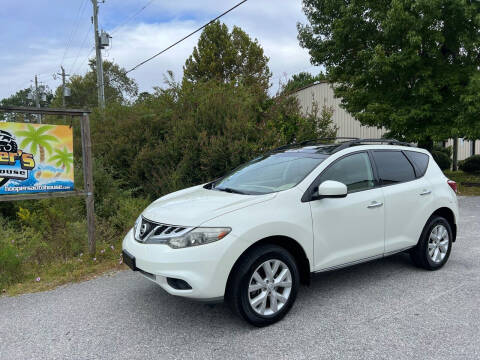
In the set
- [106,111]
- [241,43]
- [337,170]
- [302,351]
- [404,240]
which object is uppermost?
[241,43]

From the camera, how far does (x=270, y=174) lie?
430cm

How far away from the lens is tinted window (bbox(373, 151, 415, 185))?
14.4 feet

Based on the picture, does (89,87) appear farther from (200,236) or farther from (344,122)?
(200,236)

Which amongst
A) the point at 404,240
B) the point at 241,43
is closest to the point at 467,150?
the point at 241,43

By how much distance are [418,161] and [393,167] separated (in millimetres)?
565

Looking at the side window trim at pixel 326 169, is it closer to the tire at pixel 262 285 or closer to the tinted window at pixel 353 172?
the tinted window at pixel 353 172

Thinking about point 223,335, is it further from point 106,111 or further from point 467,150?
point 467,150

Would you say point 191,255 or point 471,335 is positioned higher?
point 191,255

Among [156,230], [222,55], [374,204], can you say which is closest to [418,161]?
[374,204]

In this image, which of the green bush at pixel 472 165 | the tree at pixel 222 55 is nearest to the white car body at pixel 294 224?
the green bush at pixel 472 165

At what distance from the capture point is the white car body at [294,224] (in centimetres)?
313

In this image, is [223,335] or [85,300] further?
[85,300]

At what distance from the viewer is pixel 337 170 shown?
4016 mm

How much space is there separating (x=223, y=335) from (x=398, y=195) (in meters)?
2.48
